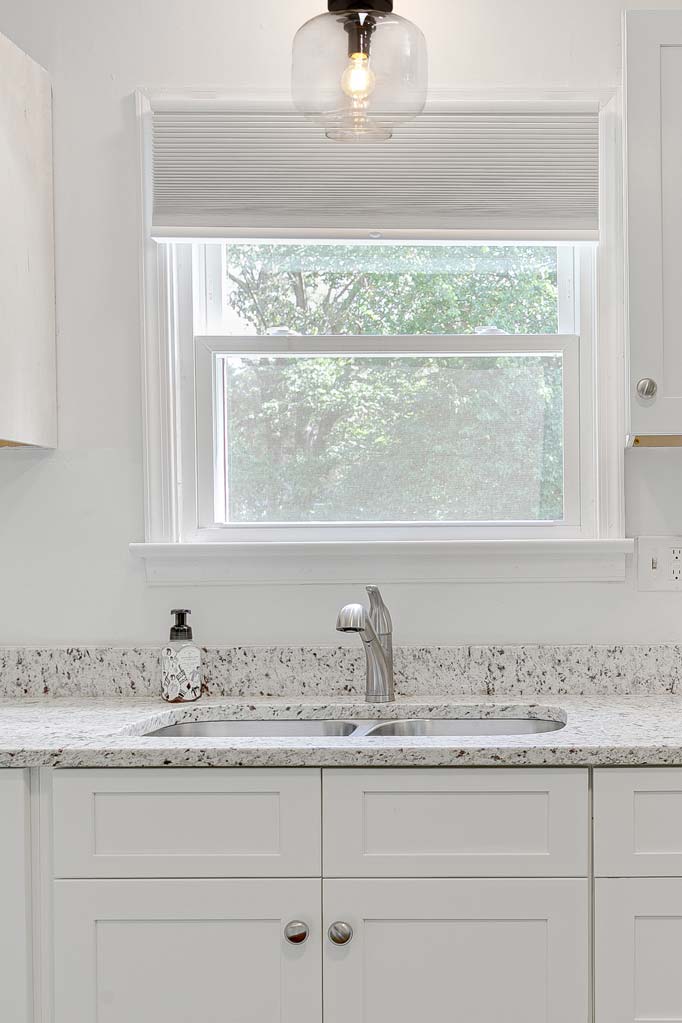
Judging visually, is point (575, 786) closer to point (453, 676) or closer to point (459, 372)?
point (453, 676)

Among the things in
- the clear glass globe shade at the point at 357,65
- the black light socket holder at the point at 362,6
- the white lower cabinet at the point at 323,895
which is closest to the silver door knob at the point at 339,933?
the white lower cabinet at the point at 323,895

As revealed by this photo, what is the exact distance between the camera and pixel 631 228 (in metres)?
1.92

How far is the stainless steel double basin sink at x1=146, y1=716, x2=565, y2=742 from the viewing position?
6.55 feet

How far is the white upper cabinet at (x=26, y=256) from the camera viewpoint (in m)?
1.94

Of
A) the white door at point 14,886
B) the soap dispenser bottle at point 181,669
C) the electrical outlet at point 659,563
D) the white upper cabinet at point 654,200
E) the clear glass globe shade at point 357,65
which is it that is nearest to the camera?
the clear glass globe shade at point 357,65

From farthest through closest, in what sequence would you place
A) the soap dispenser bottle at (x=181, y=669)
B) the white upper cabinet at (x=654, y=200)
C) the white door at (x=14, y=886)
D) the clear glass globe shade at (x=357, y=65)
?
the soap dispenser bottle at (x=181, y=669) < the white upper cabinet at (x=654, y=200) < the white door at (x=14, y=886) < the clear glass globe shade at (x=357, y=65)

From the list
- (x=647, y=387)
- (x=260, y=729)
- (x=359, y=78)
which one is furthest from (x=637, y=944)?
(x=359, y=78)

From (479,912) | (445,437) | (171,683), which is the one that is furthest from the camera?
(445,437)

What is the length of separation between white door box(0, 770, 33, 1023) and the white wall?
598 millimetres

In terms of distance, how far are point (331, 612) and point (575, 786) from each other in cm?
74

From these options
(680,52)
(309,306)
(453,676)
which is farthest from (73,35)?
(453,676)

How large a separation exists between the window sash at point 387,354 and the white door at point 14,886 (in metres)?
0.77

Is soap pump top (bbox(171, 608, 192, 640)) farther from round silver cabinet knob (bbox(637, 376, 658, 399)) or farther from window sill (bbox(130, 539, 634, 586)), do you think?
round silver cabinet knob (bbox(637, 376, 658, 399))

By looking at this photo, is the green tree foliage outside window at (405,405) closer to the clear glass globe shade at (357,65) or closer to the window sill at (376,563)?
the window sill at (376,563)
